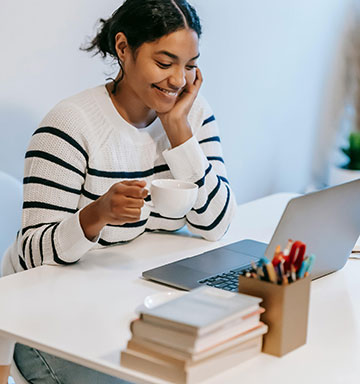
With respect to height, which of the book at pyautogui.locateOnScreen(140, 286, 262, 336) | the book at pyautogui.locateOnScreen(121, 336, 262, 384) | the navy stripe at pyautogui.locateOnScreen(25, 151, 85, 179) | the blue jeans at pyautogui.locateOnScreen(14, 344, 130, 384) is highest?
the navy stripe at pyautogui.locateOnScreen(25, 151, 85, 179)

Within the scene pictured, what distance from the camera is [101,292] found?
1.35 m

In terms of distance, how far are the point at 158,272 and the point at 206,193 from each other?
0.37m

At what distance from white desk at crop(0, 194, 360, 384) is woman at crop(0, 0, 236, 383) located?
0.07 meters

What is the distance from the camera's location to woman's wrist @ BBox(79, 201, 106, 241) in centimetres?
145

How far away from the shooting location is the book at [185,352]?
0.99 m

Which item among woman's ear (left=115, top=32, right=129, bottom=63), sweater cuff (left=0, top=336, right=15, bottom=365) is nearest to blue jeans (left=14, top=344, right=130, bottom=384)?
sweater cuff (left=0, top=336, right=15, bottom=365)

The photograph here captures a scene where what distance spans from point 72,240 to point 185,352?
1.79ft

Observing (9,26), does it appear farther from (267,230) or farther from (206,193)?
(267,230)

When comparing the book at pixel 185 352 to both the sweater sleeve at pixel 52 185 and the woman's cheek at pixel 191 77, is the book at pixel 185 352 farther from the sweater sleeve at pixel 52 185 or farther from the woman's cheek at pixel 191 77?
the woman's cheek at pixel 191 77

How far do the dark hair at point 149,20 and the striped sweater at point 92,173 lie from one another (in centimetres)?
15

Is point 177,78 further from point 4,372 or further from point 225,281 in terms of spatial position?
point 4,372

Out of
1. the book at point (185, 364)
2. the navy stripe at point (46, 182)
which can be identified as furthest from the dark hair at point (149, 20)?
the book at point (185, 364)

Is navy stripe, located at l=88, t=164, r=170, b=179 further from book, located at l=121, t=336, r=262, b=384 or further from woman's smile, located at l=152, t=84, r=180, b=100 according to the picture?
book, located at l=121, t=336, r=262, b=384

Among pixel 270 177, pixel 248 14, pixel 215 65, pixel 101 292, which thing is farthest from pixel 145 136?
pixel 270 177
